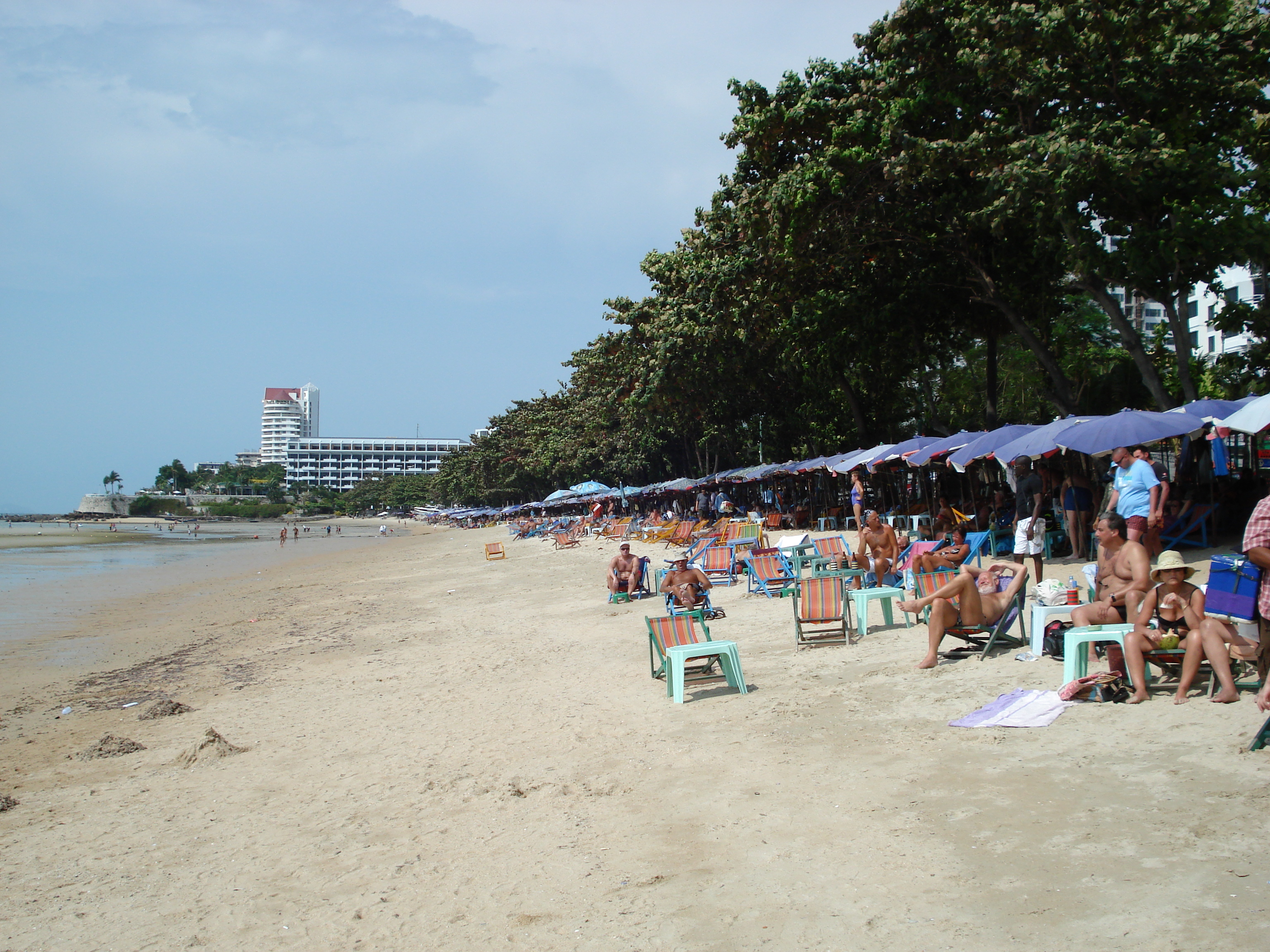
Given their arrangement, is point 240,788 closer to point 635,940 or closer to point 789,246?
point 635,940

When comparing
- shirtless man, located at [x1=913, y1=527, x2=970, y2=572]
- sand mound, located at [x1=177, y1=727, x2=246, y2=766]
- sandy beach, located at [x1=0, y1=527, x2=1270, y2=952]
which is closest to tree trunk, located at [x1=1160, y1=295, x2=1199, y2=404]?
shirtless man, located at [x1=913, y1=527, x2=970, y2=572]

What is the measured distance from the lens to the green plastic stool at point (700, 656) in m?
6.27

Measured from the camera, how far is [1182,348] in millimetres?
13695

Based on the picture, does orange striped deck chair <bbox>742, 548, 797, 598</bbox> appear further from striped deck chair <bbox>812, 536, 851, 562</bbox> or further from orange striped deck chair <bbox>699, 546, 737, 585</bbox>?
orange striped deck chair <bbox>699, 546, 737, 585</bbox>

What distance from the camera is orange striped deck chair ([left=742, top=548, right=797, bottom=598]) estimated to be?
1067 cm

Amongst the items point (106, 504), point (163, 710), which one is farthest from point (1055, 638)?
point (106, 504)

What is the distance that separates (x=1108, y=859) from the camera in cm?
319

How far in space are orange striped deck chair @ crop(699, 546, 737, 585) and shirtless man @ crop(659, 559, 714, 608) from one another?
2525mm

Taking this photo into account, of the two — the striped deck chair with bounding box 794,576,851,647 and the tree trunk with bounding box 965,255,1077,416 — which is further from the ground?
the tree trunk with bounding box 965,255,1077,416

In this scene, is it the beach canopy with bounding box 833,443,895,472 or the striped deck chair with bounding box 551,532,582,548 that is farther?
the striped deck chair with bounding box 551,532,582,548

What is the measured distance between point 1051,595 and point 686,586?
13.7 ft

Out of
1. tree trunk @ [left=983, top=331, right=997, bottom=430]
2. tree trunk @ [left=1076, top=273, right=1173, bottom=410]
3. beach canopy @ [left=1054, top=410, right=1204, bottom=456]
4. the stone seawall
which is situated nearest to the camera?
beach canopy @ [left=1054, top=410, right=1204, bottom=456]

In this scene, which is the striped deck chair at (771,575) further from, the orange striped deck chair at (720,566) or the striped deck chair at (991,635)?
the striped deck chair at (991,635)

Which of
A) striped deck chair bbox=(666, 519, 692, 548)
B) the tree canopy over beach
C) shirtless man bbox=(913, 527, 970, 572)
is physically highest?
the tree canopy over beach
